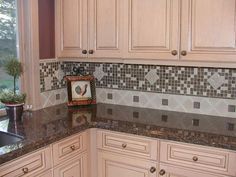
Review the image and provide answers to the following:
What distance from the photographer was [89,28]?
7.78 feet

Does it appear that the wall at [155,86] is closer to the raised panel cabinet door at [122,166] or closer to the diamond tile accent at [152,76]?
the diamond tile accent at [152,76]

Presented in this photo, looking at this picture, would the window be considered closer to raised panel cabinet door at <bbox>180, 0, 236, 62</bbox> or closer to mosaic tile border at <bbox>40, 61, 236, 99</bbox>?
mosaic tile border at <bbox>40, 61, 236, 99</bbox>

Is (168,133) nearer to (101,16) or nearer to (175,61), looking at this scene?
(175,61)

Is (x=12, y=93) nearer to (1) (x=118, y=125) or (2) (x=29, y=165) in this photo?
(2) (x=29, y=165)

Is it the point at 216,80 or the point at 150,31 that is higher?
the point at 150,31

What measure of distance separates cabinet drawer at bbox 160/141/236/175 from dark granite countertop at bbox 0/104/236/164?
0.05m

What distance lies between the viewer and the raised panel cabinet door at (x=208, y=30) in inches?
73.5

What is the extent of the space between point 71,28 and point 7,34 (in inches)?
19.2

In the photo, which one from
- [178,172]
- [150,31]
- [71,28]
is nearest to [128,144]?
[178,172]

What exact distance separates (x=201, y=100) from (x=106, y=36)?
864mm

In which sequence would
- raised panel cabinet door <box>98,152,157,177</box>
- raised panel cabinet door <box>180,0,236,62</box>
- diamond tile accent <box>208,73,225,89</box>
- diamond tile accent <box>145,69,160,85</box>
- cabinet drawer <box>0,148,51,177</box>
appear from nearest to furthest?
cabinet drawer <box>0,148,51,177</box>, raised panel cabinet door <box>180,0,236,62</box>, raised panel cabinet door <box>98,152,157,177</box>, diamond tile accent <box>208,73,225,89</box>, diamond tile accent <box>145,69,160,85</box>

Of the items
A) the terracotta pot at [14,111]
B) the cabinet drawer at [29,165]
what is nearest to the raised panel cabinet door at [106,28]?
the terracotta pot at [14,111]

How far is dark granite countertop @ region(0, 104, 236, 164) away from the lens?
1743 millimetres

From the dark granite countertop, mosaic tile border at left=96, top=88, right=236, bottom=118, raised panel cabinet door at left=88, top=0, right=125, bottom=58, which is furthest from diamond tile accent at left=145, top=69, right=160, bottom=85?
raised panel cabinet door at left=88, top=0, right=125, bottom=58
